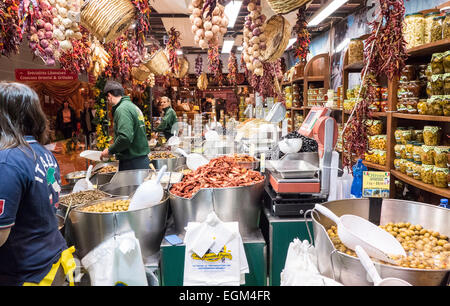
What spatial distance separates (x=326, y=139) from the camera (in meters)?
2.28

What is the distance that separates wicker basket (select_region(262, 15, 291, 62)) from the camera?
312 cm

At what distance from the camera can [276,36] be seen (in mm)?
3193

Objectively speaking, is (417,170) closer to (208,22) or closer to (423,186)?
(423,186)

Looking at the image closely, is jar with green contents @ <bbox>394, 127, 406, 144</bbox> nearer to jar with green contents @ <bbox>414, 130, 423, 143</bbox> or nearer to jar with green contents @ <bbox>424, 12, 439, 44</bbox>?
jar with green contents @ <bbox>414, 130, 423, 143</bbox>

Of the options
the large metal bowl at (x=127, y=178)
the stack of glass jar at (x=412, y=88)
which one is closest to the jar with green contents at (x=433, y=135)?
the stack of glass jar at (x=412, y=88)

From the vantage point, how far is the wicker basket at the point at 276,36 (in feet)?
10.2

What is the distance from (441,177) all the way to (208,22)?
2292 mm

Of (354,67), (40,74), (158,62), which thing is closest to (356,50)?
(354,67)

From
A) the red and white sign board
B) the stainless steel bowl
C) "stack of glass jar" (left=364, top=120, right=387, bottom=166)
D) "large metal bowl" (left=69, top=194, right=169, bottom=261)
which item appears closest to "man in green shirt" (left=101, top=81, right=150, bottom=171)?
the stainless steel bowl

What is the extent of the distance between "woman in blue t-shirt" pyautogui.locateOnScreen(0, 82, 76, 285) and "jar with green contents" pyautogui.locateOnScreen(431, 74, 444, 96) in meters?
2.66

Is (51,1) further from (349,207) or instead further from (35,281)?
(349,207)

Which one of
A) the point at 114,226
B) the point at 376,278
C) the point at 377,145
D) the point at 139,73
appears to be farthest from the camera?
the point at 139,73

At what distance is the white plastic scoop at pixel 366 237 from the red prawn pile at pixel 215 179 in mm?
856
